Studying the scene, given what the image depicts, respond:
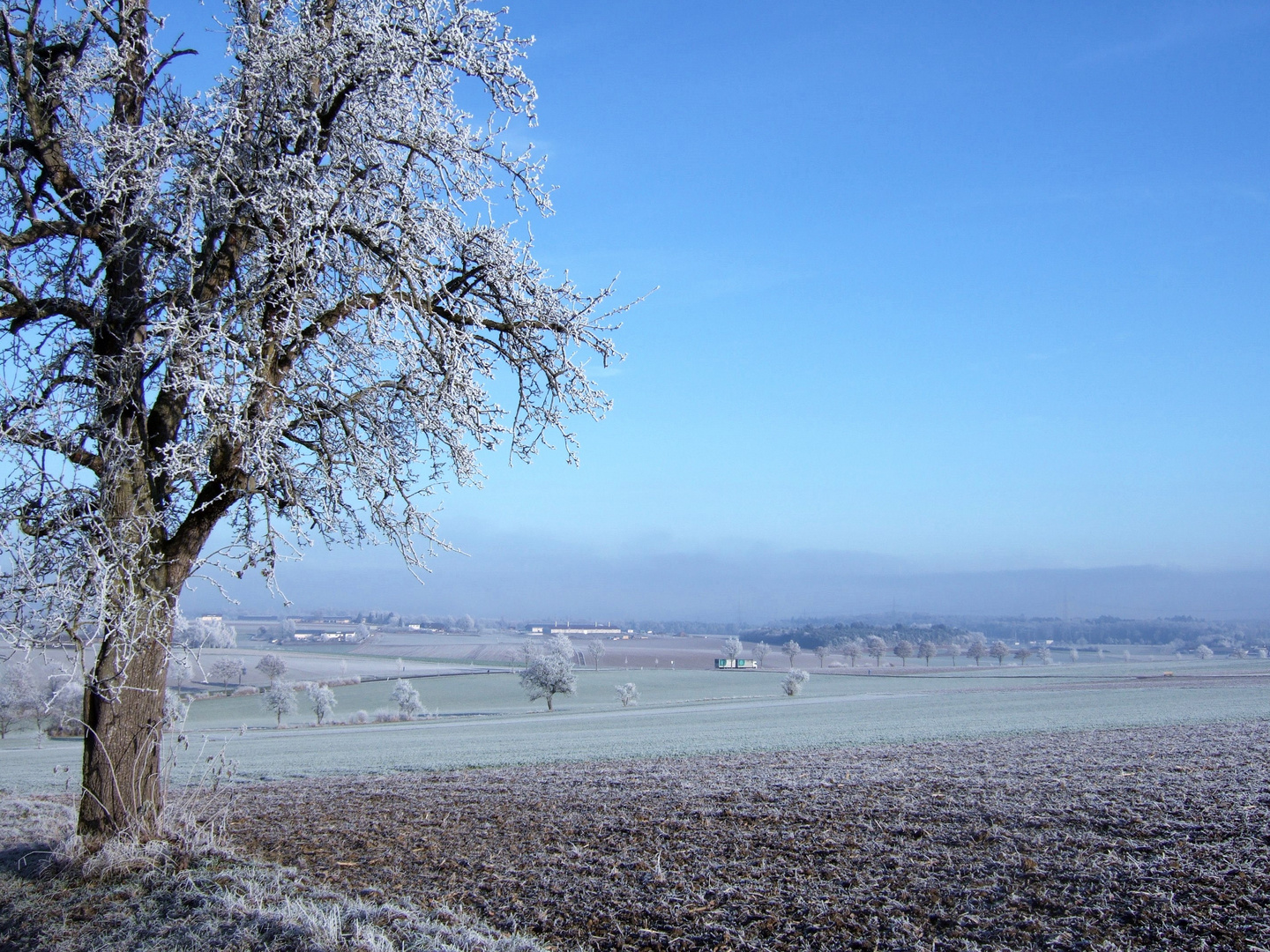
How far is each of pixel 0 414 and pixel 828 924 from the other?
24.6 feet

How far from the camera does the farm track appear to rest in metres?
4.65

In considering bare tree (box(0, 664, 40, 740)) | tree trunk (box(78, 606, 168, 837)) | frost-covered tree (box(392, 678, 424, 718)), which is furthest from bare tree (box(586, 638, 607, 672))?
tree trunk (box(78, 606, 168, 837))

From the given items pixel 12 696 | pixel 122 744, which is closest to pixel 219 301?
pixel 122 744

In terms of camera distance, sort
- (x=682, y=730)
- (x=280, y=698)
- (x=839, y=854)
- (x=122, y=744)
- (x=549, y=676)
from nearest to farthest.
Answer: (x=839, y=854) < (x=122, y=744) < (x=682, y=730) < (x=280, y=698) < (x=549, y=676)

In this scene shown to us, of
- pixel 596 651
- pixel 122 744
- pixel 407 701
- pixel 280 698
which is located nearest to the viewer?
pixel 122 744

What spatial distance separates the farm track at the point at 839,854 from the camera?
4648 mm

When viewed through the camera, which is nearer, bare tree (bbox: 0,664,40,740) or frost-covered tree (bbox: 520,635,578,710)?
bare tree (bbox: 0,664,40,740)

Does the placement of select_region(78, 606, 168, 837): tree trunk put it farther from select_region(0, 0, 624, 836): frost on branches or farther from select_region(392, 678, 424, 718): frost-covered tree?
select_region(392, 678, 424, 718): frost-covered tree

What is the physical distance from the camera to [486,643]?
181 metres

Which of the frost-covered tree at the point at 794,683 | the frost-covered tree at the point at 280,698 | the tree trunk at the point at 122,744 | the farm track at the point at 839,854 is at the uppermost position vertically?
the tree trunk at the point at 122,744

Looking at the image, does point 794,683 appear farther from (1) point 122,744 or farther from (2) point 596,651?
(2) point 596,651

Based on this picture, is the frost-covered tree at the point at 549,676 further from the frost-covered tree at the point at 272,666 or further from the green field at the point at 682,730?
the frost-covered tree at the point at 272,666

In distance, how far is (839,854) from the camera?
19.8 ft

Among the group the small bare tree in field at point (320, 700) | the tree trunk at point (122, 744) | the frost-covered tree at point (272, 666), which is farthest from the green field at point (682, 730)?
the frost-covered tree at point (272, 666)
